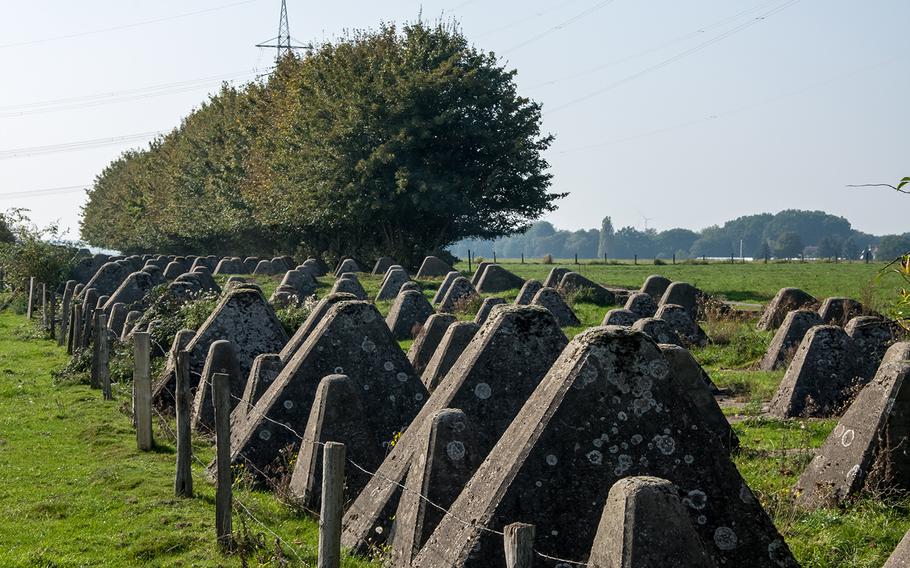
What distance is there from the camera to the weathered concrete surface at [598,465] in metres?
6.26

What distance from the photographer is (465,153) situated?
47750 millimetres

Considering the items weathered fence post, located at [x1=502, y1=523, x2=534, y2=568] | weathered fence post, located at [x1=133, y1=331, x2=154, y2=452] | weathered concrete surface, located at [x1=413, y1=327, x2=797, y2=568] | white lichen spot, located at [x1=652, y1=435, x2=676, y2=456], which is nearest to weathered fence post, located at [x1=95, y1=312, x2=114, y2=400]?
weathered fence post, located at [x1=133, y1=331, x2=154, y2=452]

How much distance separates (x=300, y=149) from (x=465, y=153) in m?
8.97

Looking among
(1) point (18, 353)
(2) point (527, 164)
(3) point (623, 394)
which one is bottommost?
(1) point (18, 353)

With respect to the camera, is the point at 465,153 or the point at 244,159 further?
the point at 244,159

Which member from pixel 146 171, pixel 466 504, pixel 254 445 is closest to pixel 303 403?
pixel 254 445

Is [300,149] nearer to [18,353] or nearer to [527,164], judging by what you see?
[527,164]

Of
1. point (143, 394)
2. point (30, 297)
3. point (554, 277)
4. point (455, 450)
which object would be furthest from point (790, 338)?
point (30, 297)

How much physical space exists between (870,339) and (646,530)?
11231 mm

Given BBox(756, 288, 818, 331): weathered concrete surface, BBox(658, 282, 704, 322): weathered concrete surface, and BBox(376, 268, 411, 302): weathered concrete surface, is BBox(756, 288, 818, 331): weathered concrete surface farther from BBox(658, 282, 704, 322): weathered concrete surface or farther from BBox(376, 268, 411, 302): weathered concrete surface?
BBox(376, 268, 411, 302): weathered concrete surface

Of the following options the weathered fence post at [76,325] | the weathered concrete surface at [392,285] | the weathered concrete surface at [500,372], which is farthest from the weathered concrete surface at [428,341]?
the weathered concrete surface at [392,285]

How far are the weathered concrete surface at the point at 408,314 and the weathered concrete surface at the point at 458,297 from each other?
4692 millimetres

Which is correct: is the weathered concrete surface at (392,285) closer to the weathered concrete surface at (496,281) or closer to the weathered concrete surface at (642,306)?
the weathered concrete surface at (496,281)

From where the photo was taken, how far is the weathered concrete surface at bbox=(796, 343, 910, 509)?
906 cm
